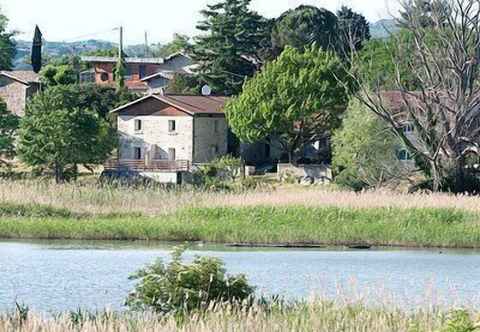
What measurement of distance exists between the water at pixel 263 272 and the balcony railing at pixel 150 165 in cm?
2649

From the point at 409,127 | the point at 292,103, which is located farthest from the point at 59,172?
the point at 409,127

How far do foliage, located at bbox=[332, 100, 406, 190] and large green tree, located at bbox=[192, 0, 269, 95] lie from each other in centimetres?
1958

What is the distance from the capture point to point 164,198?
3469 cm

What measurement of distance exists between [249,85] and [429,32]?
12068 mm

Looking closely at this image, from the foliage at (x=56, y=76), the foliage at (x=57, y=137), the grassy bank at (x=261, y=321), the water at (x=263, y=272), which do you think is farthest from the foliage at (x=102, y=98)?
the grassy bank at (x=261, y=321)

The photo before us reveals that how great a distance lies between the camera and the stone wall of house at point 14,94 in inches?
2832

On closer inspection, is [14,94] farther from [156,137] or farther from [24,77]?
[156,137]

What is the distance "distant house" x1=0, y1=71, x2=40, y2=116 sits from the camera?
7175cm

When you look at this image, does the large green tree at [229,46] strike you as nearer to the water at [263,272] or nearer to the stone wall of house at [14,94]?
the stone wall of house at [14,94]

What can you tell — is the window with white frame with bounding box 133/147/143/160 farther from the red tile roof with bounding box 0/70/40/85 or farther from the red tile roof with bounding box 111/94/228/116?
the red tile roof with bounding box 0/70/40/85

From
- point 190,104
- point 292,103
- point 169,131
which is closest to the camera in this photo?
point 292,103

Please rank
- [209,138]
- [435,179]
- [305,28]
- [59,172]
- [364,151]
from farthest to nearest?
[305,28] < [209,138] < [59,172] < [364,151] < [435,179]

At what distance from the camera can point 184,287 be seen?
14.5 metres

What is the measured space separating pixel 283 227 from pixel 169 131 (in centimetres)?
2900
